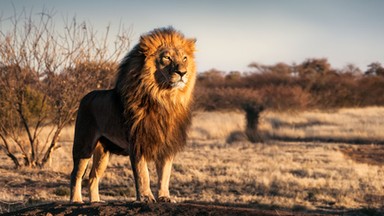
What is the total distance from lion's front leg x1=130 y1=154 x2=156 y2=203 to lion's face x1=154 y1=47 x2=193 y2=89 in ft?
2.61

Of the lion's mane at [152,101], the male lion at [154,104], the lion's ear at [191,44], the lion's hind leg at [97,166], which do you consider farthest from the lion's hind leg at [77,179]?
the lion's ear at [191,44]

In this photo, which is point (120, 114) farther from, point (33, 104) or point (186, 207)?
point (33, 104)

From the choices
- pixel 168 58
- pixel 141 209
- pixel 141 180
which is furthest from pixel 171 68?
pixel 141 209

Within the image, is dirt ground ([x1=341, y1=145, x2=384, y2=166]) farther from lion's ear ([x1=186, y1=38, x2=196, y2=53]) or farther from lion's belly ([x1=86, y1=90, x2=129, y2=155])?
lion's ear ([x1=186, y1=38, x2=196, y2=53])

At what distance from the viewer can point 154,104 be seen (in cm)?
593

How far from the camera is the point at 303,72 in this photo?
229 feet

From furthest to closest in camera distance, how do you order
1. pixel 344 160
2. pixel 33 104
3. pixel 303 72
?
pixel 303 72, pixel 33 104, pixel 344 160

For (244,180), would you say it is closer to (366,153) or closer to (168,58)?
(168,58)

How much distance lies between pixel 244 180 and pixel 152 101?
8.01 meters

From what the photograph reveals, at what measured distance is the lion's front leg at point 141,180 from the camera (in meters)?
5.58

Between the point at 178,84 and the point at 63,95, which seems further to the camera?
the point at 63,95

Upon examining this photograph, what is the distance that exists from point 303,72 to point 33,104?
53.2 m

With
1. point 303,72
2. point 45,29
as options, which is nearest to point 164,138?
point 45,29

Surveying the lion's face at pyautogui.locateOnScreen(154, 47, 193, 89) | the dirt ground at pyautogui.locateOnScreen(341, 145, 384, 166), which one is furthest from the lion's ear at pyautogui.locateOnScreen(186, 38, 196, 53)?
the dirt ground at pyautogui.locateOnScreen(341, 145, 384, 166)
